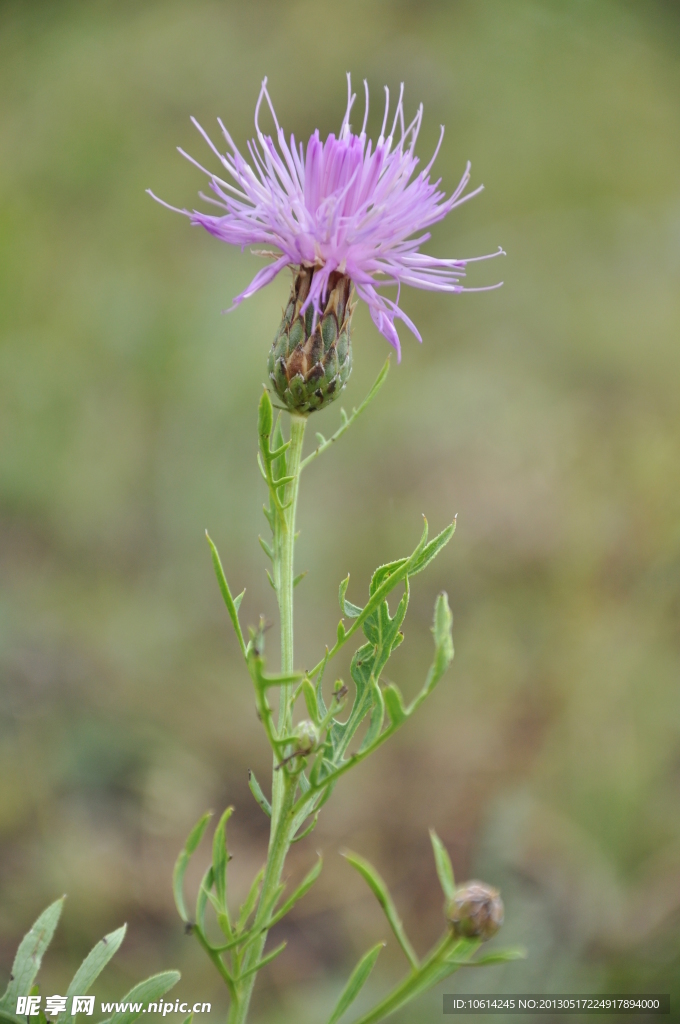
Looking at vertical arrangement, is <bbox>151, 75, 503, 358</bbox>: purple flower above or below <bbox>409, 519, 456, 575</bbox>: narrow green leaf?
above

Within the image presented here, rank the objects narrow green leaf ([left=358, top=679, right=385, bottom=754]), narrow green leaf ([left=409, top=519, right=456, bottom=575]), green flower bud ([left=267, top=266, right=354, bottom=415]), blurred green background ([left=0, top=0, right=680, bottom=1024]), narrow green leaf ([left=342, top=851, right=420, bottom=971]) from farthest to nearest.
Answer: blurred green background ([left=0, top=0, right=680, bottom=1024]) → green flower bud ([left=267, top=266, right=354, bottom=415]) → narrow green leaf ([left=409, top=519, right=456, bottom=575]) → narrow green leaf ([left=358, top=679, right=385, bottom=754]) → narrow green leaf ([left=342, top=851, right=420, bottom=971])

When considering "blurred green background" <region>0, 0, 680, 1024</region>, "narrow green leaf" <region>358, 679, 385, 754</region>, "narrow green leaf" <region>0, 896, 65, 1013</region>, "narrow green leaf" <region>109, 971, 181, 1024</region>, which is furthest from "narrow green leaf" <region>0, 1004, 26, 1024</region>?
"blurred green background" <region>0, 0, 680, 1024</region>

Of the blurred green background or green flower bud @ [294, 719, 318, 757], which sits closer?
green flower bud @ [294, 719, 318, 757]

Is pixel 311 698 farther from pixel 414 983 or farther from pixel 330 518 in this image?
pixel 330 518

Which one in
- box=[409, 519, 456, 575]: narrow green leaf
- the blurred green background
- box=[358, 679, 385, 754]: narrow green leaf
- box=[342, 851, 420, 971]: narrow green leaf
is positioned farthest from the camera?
the blurred green background

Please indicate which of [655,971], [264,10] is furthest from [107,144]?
[655,971]

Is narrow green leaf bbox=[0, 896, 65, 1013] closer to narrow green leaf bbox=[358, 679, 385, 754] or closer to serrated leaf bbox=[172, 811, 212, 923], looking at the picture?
serrated leaf bbox=[172, 811, 212, 923]
